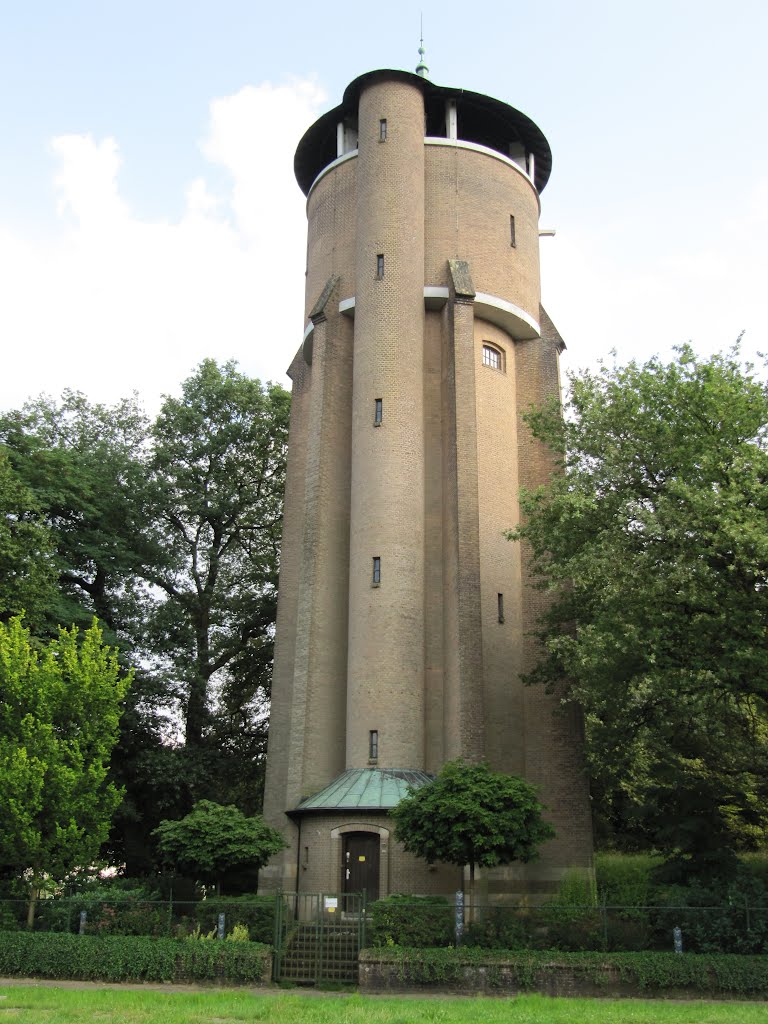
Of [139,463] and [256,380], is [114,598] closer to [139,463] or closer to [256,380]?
[139,463]

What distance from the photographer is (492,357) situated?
3800 centimetres

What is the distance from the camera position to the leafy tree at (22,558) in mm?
33469

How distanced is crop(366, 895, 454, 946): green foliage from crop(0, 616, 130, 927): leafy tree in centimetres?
770

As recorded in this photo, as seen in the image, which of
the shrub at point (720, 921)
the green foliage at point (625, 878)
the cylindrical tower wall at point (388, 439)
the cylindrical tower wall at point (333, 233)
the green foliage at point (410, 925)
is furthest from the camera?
the cylindrical tower wall at point (333, 233)

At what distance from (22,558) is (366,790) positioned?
1403 centimetres

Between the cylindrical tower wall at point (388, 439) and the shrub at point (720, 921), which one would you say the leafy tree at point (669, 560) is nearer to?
the shrub at point (720, 921)

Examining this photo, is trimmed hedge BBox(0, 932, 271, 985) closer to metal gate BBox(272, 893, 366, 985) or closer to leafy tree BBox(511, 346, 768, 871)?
metal gate BBox(272, 893, 366, 985)

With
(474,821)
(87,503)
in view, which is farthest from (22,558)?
(474,821)

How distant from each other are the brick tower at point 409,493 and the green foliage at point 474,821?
3749 mm

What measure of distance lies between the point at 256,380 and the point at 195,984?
31.0 m

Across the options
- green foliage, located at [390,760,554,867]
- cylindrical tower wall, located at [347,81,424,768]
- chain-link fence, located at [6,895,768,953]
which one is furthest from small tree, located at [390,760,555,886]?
cylindrical tower wall, located at [347,81,424,768]

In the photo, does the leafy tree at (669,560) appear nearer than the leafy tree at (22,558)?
Yes

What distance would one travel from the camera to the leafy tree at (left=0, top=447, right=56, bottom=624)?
33469mm

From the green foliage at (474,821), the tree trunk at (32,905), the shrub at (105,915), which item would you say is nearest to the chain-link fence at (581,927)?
the green foliage at (474,821)
